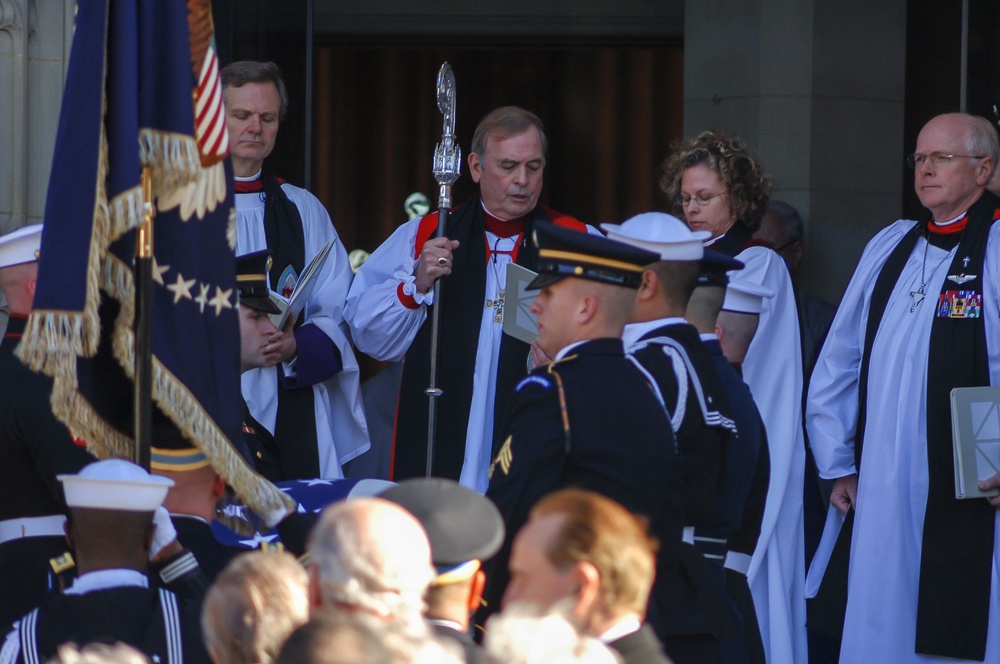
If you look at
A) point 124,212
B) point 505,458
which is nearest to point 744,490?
point 505,458

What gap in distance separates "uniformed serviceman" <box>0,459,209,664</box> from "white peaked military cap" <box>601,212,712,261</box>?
135cm

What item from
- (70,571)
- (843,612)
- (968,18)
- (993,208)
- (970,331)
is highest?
(968,18)

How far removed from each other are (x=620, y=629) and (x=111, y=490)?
3.79ft

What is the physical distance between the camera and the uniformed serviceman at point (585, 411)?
3.77 m

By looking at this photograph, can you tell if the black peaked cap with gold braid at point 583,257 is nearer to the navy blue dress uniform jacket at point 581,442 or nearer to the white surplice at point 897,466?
the navy blue dress uniform jacket at point 581,442

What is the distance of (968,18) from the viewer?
8.20 metres

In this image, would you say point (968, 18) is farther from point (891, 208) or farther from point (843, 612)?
point (843, 612)

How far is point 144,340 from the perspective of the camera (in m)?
4.00

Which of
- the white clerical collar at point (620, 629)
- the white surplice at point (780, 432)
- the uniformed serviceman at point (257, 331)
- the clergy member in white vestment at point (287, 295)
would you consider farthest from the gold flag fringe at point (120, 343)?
the white surplice at point (780, 432)

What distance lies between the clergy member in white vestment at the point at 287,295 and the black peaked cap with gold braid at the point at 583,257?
2.19 m

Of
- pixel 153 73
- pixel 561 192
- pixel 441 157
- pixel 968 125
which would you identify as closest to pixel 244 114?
pixel 441 157

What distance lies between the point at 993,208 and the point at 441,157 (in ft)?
→ 6.69

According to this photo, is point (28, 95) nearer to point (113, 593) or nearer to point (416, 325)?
point (416, 325)

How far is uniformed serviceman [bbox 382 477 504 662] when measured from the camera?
3.01m
